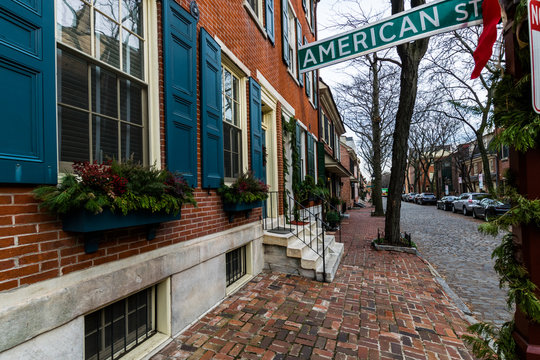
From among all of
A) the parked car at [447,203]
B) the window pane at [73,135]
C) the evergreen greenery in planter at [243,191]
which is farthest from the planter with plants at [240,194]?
the parked car at [447,203]

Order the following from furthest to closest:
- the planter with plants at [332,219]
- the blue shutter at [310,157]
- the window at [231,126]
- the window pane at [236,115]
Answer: the planter with plants at [332,219], the blue shutter at [310,157], the window pane at [236,115], the window at [231,126]

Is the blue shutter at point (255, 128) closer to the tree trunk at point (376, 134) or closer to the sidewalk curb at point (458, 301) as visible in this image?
the sidewalk curb at point (458, 301)

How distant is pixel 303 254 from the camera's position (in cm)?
500

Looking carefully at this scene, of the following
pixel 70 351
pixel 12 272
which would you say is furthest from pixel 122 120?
pixel 70 351

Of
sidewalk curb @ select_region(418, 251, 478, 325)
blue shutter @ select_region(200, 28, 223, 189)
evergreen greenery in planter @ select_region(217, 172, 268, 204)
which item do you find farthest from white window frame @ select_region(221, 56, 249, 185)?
sidewalk curb @ select_region(418, 251, 478, 325)

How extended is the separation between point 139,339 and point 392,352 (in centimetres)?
259

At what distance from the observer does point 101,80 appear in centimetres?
240

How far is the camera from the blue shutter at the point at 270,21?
20.7ft

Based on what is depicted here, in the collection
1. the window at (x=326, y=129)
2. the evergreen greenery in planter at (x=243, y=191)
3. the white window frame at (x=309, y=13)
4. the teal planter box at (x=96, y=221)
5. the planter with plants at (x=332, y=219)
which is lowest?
the planter with plants at (x=332, y=219)

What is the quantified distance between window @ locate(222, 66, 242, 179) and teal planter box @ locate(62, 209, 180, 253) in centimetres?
215

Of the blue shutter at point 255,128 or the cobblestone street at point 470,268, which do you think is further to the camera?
the blue shutter at point 255,128

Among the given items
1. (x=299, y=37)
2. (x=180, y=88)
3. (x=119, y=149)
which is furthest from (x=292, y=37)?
(x=119, y=149)

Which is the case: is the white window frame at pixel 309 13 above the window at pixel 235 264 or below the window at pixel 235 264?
above

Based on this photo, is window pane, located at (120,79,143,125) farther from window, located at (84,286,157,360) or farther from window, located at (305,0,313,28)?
window, located at (305,0,313,28)
